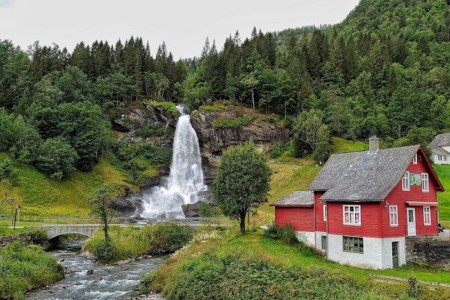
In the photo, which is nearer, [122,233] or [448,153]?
[122,233]

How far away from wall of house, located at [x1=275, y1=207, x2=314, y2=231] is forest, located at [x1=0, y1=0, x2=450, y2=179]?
1736 inches

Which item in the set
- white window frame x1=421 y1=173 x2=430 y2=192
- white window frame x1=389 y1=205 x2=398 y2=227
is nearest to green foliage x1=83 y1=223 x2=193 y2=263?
white window frame x1=389 y1=205 x2=398 y2=227

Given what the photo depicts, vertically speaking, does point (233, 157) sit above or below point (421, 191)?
above

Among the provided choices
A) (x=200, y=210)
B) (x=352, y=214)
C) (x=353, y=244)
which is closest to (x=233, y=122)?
(x=200, y=210)

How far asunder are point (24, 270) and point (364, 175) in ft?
87.8

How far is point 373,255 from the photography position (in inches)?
1141

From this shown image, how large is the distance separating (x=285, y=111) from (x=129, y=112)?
35.4 m

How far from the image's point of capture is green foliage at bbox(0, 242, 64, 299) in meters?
28.5

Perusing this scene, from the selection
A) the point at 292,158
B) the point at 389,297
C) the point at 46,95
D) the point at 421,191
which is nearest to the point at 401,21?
the point at 292,158

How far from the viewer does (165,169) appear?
3258 inches

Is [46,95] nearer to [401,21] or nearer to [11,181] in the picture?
[11,181]

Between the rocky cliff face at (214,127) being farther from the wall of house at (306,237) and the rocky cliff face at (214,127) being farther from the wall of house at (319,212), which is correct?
the wall of house at (319,212)

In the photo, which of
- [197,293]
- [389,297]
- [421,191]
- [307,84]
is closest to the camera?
[389,297]

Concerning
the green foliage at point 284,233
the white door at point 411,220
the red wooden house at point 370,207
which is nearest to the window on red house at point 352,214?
the red wooden house at point 370,207
